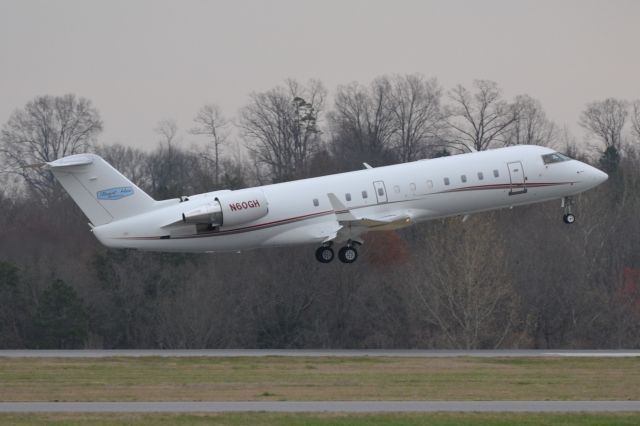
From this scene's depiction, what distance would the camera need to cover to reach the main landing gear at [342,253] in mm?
43656

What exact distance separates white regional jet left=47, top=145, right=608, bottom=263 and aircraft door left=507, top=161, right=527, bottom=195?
0.38 meters

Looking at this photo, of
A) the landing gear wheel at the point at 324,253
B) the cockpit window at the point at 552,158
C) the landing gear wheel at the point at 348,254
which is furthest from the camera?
the cockpit window at the point at 552,158

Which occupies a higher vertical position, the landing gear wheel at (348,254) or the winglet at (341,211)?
the winglet at (341,211)

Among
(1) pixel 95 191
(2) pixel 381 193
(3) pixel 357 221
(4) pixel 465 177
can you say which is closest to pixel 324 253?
(3) pixel 357 221

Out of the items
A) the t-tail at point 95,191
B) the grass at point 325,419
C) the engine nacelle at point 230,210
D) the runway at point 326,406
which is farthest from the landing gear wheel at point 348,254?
the grass at point 325,419

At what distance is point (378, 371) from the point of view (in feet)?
127

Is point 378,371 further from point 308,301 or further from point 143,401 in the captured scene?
point 308,301

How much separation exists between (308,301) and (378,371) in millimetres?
31360

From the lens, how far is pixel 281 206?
42438 mm

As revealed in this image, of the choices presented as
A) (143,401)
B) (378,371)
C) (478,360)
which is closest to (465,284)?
(478,360)

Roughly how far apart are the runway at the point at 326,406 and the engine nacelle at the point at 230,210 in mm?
12407

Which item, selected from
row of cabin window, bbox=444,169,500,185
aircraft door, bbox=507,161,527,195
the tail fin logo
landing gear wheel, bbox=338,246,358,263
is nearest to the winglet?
landing gear wheel, bbox=338,246,358,263

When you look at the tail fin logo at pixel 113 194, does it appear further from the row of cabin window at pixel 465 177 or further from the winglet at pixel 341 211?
the row of cabin window at pixel 465 177

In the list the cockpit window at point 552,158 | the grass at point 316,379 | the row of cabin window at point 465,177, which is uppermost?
the cockpit window at point 552,158
